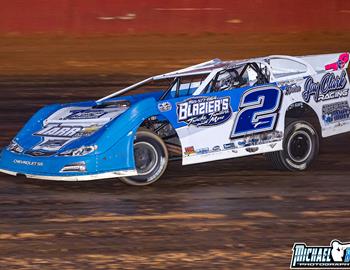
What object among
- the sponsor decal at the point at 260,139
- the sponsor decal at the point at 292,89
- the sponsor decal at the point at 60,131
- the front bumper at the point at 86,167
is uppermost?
the sponsor decal at the point at 292,89

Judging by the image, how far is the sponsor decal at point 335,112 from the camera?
11812mm

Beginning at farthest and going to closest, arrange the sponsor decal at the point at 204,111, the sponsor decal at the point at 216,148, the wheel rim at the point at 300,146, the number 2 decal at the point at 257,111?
the wheel rim at the point at 300,146
the number 2 decal at the point at 257,111
the sponsor decal at the point at 216,148
the sponsor decal at the point at 204,111

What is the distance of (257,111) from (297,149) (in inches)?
30.0

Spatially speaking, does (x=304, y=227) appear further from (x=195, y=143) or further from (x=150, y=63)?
(x=150, y=63)

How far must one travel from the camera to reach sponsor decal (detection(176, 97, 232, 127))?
1080 cm

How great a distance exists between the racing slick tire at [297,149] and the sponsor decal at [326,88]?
1.16 ft

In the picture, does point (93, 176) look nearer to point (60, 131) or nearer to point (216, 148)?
point (60, 131)

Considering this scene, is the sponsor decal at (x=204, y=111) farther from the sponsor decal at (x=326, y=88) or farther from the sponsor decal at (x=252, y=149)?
the sponsor decal at (x=326, y=88)

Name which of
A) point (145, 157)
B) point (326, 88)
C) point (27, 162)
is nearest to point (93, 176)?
point (145, 157)

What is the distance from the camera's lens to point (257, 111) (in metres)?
11.2

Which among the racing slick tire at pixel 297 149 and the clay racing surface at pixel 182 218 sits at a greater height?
the racing slick tire at pixel 297 149

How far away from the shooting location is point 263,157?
12516 mm

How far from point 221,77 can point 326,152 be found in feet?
7.60

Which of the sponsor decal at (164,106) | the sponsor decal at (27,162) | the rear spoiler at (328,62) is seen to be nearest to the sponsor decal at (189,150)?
the sponsor decal at (164,106)
